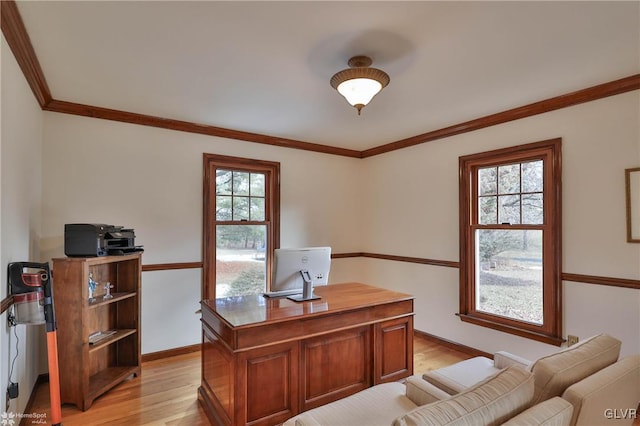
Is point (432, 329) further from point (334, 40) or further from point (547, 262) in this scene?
point (334, 40)

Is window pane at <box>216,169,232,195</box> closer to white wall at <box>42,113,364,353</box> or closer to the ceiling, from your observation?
white wall at <box>42,113,364,353</box>

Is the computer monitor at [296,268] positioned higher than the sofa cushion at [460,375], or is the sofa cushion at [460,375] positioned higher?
the computer monitor at [296,268]

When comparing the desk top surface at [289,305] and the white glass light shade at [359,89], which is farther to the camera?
the white glass light shade at [359,89]

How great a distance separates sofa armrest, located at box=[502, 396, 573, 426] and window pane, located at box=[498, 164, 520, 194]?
8.45ft

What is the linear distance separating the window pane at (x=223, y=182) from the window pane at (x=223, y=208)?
7 cm

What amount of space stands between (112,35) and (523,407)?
2.78 m

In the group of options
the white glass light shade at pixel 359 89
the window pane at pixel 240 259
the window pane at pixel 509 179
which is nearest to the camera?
the white glass light shade at pixel 359 89

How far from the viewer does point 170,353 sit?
364 centimetres

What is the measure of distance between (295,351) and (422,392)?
86cm

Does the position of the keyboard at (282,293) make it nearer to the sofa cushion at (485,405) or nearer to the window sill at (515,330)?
the sofa cushion at (485,405)

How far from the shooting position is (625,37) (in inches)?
80.5

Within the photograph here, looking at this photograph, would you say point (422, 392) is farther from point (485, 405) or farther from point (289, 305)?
point (289, 305)

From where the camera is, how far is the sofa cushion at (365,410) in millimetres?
1678

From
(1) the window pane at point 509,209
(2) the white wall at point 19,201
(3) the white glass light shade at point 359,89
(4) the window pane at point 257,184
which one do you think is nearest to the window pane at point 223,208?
(4) the window pane at point 257,184
